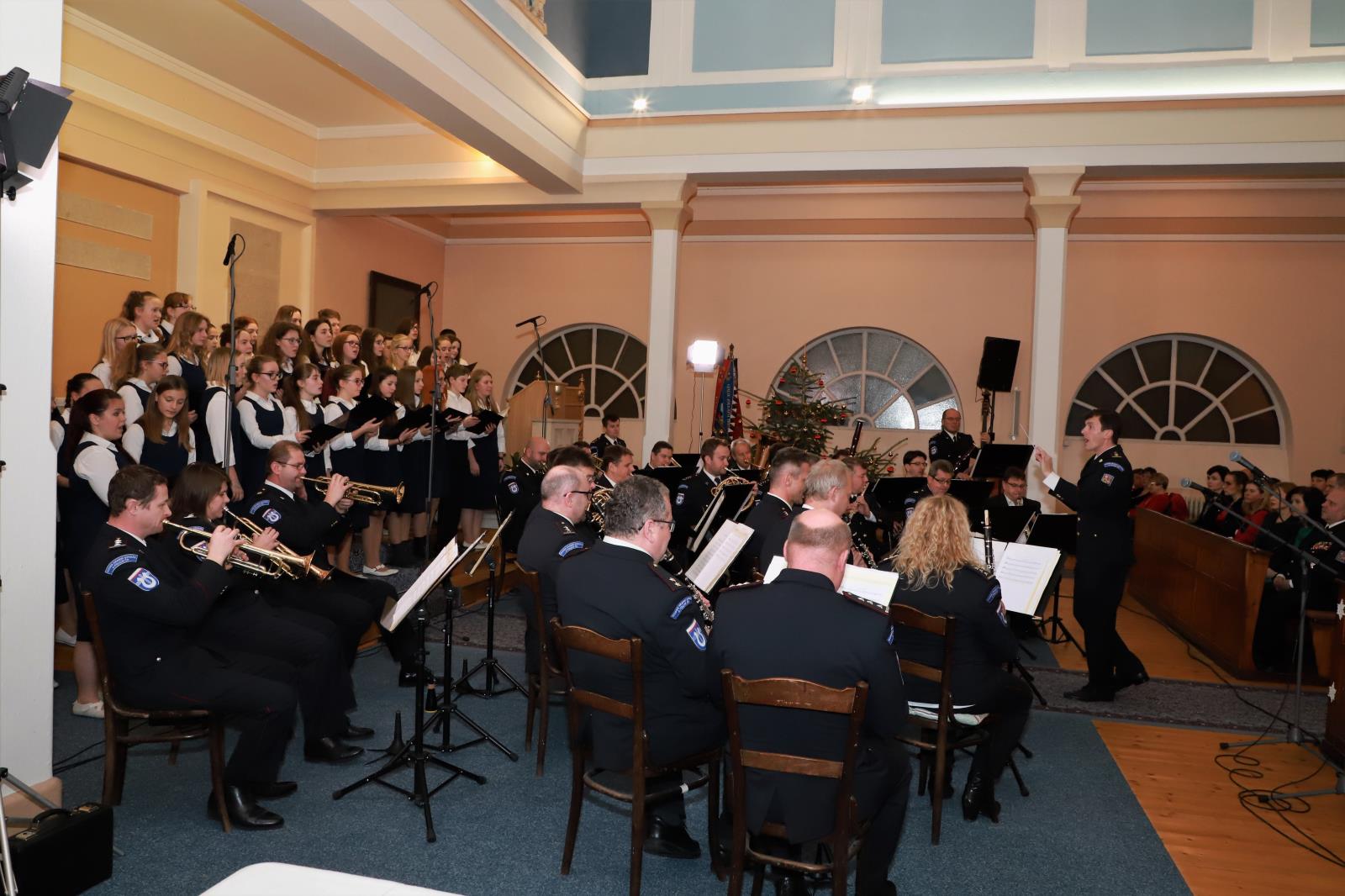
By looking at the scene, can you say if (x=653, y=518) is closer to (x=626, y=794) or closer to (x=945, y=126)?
(x=626, y=794)

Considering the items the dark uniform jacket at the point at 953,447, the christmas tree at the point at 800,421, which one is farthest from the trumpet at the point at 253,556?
the dark uniform jacket at the point at 953,447

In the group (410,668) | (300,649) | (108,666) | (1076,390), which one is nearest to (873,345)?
(1076,390)

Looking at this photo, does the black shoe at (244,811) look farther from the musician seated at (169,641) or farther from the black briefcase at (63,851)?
the black briefcase at (63,851)

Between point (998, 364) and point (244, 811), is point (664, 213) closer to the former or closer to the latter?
point (998, 364)

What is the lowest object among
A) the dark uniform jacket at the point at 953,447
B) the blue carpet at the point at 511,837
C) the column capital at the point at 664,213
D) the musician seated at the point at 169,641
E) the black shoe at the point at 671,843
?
the blue carpet at the point at 511,837

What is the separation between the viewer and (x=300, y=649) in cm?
446

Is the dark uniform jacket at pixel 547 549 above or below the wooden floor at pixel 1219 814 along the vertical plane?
above

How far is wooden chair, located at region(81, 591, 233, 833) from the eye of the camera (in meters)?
3.66

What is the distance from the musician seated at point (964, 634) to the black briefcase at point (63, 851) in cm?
308

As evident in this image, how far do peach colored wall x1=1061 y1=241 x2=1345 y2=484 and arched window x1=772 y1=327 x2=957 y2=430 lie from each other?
1.67 meters

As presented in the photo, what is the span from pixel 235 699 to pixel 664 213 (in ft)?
23.6

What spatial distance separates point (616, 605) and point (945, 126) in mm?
7197

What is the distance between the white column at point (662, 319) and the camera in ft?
32.4

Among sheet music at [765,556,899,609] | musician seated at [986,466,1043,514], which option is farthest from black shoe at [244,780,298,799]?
musician seated at [986,466,1043,514]
